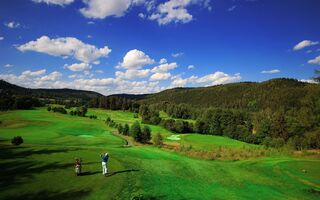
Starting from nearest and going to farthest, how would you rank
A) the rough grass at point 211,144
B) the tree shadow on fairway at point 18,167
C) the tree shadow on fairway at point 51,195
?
the tree shadow on fairway at point 51,195 < the tree shadow on fairway at point 18,167 < the rough grass at point 211,144

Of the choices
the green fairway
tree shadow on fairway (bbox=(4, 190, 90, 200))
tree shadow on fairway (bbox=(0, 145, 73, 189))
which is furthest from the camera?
tree shadow on fairway (bbox=(0, 145, 73, 189))

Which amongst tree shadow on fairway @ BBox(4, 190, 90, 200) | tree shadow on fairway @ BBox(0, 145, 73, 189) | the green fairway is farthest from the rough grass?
tree shadow on fairway @ BBox(4, 190, 90, 200)

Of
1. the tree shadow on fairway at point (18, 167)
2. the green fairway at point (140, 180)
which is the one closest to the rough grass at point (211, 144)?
the green fairway at point (140, 180)

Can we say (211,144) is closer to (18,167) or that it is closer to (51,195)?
(18,167)

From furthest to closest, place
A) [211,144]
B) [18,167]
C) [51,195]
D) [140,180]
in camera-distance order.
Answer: [211,144] < [140,180] < [18,167] < [51,195]

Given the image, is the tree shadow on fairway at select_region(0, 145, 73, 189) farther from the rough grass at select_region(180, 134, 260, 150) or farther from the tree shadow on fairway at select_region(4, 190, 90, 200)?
the rough grass at select_region(180, 134, 260, 150)

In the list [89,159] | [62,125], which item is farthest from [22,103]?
[89,159]

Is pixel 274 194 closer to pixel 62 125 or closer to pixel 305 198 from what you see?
pixel 305 198

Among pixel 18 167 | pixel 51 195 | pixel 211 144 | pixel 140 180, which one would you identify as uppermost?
pixel 18 167

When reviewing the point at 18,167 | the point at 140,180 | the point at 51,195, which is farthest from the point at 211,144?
the point at 51,195

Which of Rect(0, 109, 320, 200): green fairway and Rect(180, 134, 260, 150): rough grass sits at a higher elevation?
Rect(0, 109, 320, 200): green fairway

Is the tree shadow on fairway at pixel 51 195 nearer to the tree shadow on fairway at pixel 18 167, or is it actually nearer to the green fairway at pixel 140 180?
the green fairway at pixel 140 180

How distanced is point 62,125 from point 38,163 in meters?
77.3

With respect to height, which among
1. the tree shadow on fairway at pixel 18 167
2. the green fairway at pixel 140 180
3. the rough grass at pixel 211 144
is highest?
the tree shadow on fairway at pixel 18 167
